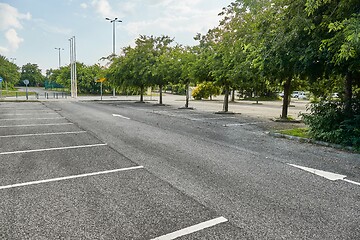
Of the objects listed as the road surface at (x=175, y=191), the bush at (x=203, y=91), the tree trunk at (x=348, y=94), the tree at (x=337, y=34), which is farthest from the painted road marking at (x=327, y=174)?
the bush at (x=203, y=91)

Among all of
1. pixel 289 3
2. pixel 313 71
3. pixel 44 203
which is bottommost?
pixel 44 203

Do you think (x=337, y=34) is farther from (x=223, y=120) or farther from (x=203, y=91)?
(x=203, y=91)

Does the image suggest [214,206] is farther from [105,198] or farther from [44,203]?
[44,203]

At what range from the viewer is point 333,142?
317 inches

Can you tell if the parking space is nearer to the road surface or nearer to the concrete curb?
the concrete curb

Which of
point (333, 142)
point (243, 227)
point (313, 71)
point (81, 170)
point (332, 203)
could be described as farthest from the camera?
point (313, 71)

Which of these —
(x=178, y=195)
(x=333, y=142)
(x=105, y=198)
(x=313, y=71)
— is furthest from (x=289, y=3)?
(x=105, y=198)

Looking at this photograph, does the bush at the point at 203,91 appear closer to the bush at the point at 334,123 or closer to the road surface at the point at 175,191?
the bush at the point at 334,123

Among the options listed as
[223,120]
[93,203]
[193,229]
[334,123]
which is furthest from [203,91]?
[193,229]

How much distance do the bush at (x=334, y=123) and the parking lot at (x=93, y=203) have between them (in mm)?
5935

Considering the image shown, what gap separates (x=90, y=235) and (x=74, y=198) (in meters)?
1.16

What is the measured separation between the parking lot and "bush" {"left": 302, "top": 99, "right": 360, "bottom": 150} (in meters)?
5.94

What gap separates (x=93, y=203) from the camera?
3773 mm

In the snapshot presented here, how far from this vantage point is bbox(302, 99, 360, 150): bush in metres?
7.78
